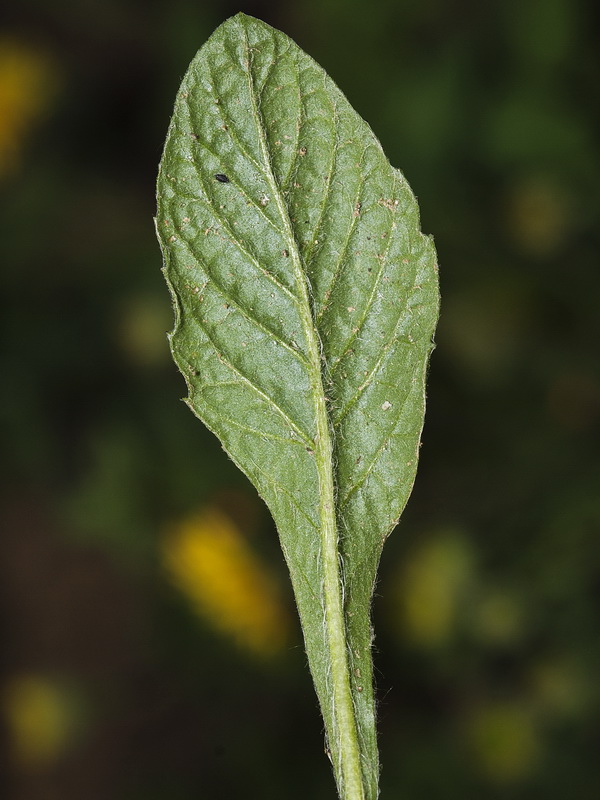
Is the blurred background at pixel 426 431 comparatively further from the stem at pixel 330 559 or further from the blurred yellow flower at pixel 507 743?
the stem at pixel 330 559

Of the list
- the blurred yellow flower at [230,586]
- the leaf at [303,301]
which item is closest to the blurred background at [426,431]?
the blurred yellow flower at [230,586]

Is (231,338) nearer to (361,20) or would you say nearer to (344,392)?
(344,392)

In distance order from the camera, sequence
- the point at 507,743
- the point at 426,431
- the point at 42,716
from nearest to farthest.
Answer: the point at 507,743
the point at 426,431
the point at 42,716

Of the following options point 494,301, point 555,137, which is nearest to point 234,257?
point 494,301

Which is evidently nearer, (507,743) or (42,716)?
(507,743)

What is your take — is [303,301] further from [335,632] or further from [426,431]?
[426,431]

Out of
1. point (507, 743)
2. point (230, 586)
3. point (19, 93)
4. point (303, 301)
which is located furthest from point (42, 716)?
point (303, 301)

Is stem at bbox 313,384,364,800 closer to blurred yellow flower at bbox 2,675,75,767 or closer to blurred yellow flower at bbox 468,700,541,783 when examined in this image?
blurred yellow flower at bbox 468,700,541,783
